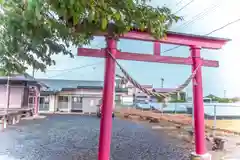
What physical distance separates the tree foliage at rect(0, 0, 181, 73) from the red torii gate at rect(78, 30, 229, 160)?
20.3 inches

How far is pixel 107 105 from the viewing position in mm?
3783

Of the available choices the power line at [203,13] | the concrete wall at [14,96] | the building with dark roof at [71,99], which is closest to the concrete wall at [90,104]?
the building with dark roof at [71,99]

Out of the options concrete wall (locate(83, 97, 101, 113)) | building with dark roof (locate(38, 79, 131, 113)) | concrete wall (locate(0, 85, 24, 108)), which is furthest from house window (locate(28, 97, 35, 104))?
concrete wall (locate(83, 97, 101, 113))

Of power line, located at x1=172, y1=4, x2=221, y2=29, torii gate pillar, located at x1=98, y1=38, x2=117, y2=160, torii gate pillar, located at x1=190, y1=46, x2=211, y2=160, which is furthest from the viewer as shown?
power line, located at x1=172, y1=4, x2=221, y2=29

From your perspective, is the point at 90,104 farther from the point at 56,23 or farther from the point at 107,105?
the point at 56,23

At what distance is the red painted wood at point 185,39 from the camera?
4105 millimetres

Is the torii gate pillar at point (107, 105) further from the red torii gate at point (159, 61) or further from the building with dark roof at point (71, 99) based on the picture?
the building with dark roof at point (71, 99)

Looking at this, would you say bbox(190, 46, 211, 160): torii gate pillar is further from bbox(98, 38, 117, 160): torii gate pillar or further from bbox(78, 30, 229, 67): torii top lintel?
bbox(98, 38, 117, 160): torii gate pillar

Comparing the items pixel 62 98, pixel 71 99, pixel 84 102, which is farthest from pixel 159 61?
pixel 62 98

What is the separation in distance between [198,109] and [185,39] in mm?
1506

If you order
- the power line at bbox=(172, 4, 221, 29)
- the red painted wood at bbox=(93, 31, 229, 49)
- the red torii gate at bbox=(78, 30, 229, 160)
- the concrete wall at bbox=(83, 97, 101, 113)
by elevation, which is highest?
the power line at bbox=(172, 4, 221, 29)

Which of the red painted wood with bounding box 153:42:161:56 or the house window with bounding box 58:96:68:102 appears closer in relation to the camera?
the red painted wood with bounding box 153:42:161:56

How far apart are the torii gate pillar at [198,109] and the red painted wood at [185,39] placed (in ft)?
0.53

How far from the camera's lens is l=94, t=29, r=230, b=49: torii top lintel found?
4102 mm
